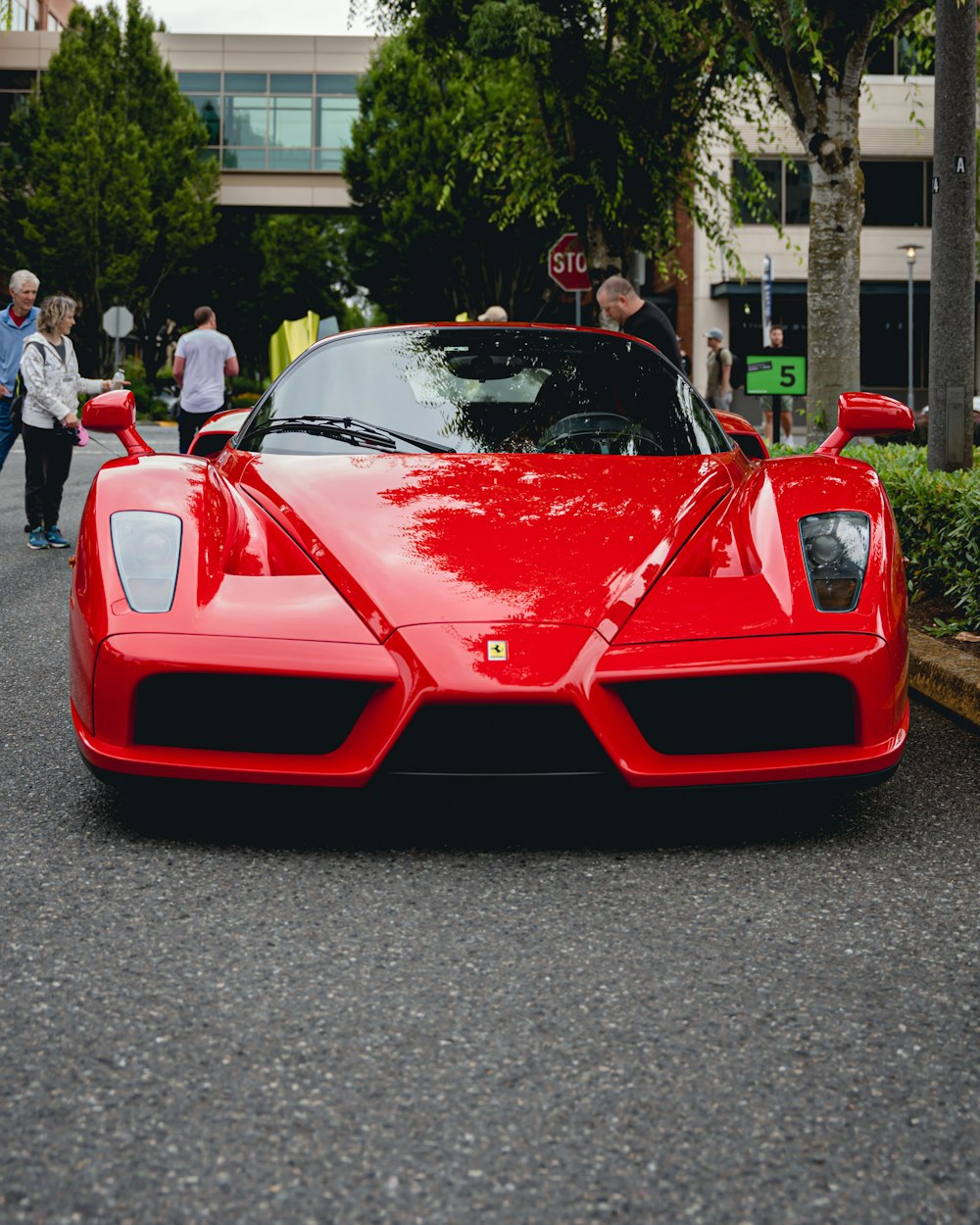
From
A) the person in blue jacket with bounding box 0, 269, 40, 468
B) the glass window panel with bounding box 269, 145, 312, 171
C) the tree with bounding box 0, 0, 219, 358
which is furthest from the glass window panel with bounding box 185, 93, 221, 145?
the person in blue jacket with bounding box 0, 269, 40, 468

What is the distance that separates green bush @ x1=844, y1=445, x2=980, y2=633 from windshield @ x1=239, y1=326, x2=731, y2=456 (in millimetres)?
1414

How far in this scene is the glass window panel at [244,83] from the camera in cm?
4762

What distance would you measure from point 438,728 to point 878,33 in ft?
28.7

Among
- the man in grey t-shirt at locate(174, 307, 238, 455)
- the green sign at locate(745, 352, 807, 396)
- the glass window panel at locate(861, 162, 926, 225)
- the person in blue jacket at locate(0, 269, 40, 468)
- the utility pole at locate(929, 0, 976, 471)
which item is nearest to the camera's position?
the utility pole at locate(929, 0, 976, 471)

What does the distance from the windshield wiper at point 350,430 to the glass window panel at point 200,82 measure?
4685 centimetres

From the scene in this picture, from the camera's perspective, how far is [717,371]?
17.8 metres

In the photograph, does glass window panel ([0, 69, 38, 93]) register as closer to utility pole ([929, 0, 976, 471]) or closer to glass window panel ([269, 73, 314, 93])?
glass window panel ([269, 73, 314, 93])

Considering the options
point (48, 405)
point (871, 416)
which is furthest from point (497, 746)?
point (48, 405)

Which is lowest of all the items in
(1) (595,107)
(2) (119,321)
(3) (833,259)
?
(3) (833,259)

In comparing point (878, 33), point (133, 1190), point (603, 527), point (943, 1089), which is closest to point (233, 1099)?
point (133, 1190)

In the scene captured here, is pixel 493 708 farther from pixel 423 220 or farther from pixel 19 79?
pixel 19 79

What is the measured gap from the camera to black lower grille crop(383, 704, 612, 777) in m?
3.07

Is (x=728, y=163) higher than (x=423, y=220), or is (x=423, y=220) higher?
(x=728, y=163)

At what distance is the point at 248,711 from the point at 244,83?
48.3m
